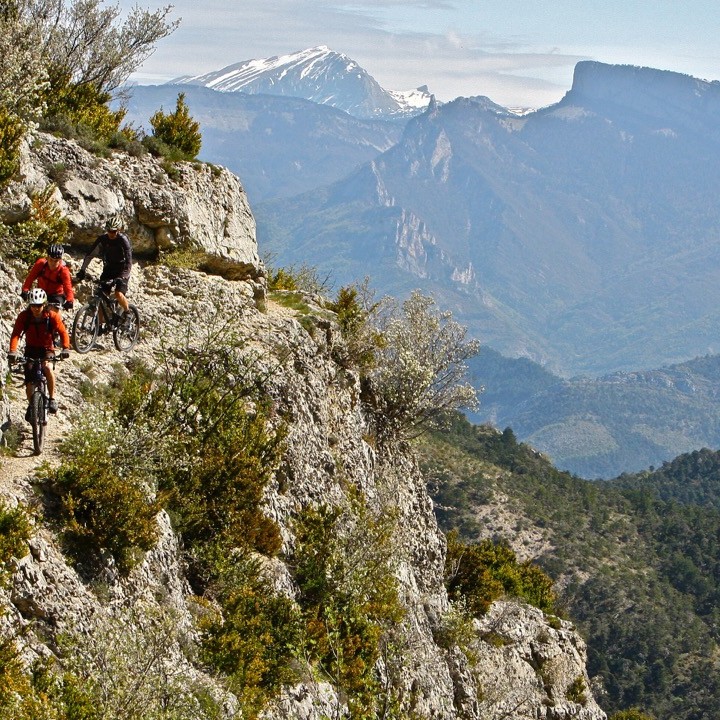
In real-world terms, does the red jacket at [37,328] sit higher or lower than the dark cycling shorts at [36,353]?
higher

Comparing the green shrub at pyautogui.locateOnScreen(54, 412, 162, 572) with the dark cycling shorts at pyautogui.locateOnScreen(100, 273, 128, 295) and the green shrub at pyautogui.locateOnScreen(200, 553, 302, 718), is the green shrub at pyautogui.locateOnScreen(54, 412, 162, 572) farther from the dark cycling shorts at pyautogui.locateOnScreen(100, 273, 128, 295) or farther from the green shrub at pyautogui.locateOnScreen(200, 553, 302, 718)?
the dark cycling shorts at pyautogui.locateOnScreen(100, 273, 128, 295)

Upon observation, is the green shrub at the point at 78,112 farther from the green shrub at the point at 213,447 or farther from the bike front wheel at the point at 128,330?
Result: the green shrub at the point at 213,447

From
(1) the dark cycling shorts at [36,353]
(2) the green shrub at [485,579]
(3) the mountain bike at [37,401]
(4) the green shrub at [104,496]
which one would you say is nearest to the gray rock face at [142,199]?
(1) the dark cycling shorts at [36,353]

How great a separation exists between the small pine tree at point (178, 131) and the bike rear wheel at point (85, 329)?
26.0 feet

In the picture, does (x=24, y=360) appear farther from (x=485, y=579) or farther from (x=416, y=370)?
(x=485, y=579)

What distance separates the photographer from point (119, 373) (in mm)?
14859

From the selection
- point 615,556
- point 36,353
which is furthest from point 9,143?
point 615,556

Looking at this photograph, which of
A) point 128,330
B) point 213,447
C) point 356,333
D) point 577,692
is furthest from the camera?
point 577,692

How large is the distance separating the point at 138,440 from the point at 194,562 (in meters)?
2.40

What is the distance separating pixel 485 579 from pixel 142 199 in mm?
15482

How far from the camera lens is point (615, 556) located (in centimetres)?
9281

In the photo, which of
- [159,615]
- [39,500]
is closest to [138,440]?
[39,500]

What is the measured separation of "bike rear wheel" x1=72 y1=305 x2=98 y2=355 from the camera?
14984mm

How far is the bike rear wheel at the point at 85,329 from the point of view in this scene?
49.2 ft
